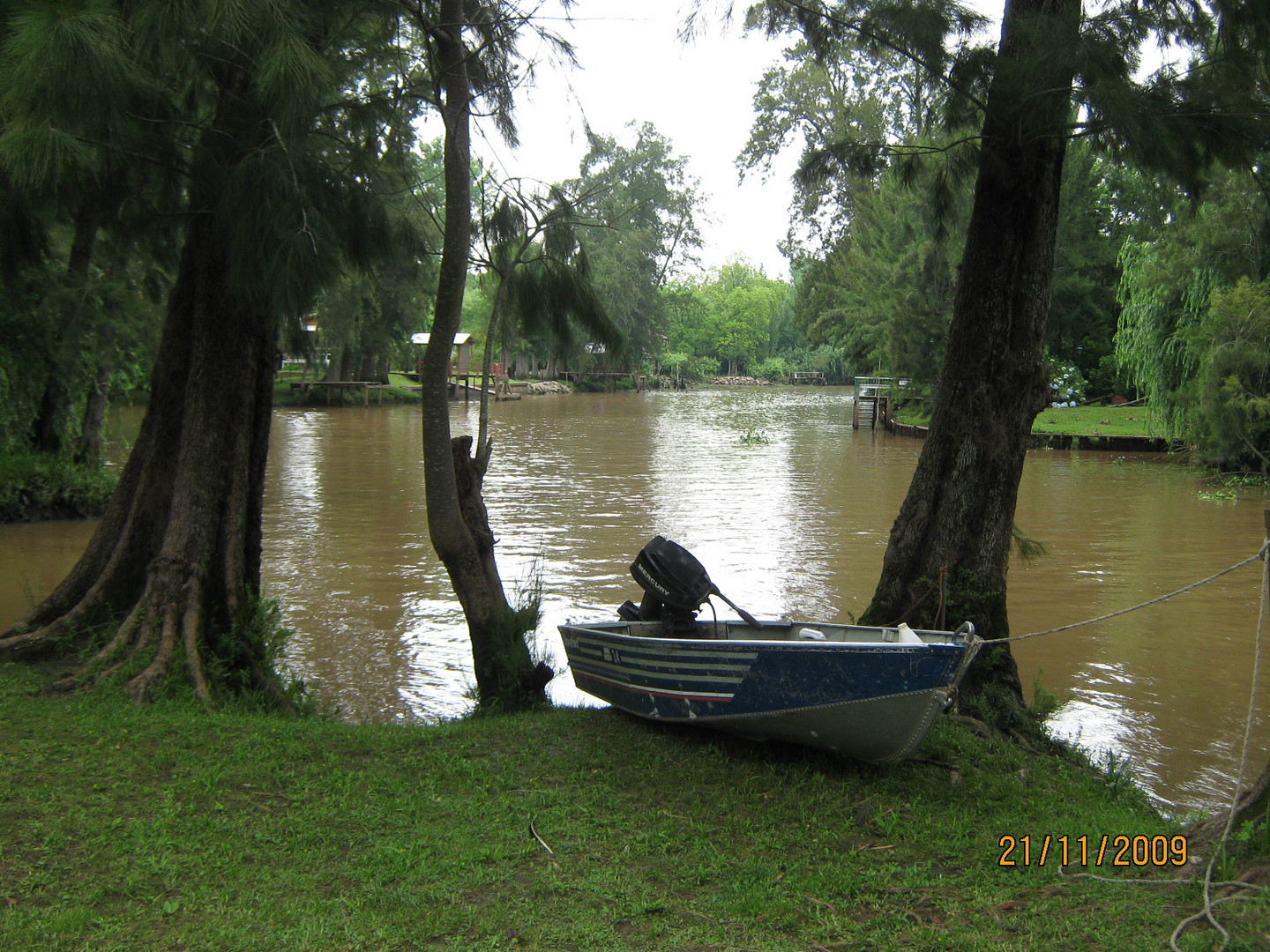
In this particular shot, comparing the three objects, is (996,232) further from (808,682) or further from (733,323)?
(733,323)

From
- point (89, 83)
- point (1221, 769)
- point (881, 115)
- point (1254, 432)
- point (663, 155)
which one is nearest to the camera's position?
point (89, 83)

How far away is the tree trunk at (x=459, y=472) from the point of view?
20.9 ft

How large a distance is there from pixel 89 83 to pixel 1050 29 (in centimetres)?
516

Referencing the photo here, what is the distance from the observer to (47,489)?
1367 centimetres

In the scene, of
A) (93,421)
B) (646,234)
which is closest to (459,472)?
(93,421)

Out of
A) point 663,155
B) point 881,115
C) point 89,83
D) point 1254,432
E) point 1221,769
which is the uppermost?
point 663,155

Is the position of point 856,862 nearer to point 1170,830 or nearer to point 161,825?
point 1170,830

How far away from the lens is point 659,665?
5551mm

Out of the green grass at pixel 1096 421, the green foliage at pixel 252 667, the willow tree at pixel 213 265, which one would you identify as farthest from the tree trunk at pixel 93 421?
the green grass at pixel 1096 421

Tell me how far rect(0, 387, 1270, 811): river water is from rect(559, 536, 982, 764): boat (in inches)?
63.7

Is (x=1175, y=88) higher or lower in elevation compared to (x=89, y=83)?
higher

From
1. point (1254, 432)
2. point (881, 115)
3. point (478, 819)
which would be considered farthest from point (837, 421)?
point (478, 819)

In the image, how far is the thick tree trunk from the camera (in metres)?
6.71
